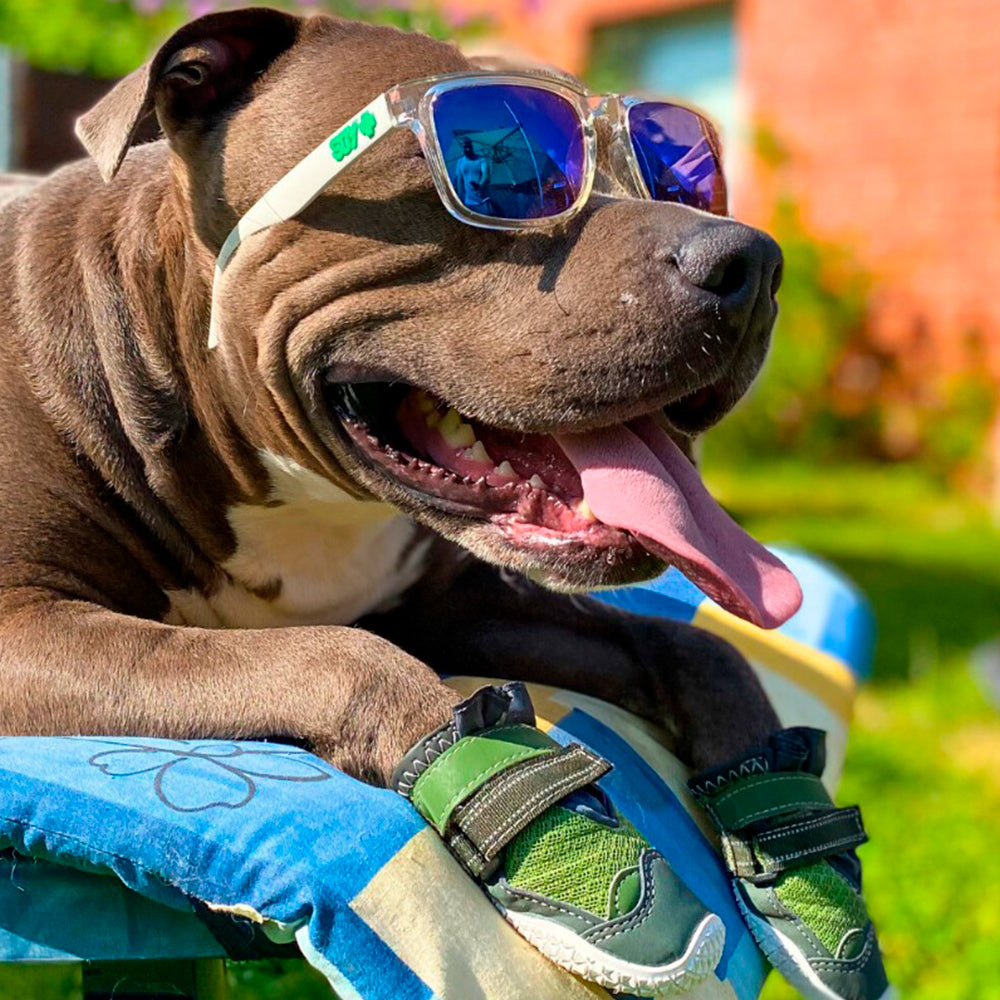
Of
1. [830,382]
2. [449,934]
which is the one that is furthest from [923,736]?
[830,382]

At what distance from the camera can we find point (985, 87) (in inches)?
360

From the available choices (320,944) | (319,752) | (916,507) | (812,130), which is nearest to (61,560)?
(319,752)

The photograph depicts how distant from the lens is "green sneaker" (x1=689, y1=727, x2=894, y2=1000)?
2191 millimetres

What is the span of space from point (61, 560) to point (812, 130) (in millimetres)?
8746

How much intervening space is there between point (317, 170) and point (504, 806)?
3.46ft

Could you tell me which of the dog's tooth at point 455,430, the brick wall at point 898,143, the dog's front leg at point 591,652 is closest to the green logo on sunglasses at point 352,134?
the dog's tooth at point 455,430

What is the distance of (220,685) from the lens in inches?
86.4

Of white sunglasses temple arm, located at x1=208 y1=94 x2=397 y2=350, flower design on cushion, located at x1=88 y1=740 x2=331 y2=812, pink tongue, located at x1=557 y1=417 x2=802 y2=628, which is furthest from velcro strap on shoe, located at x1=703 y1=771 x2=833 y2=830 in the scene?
white sunglasses temple arm, located at x1=208 y1=94 x2=397 y2=350

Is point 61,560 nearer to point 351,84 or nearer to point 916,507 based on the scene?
point 351,84

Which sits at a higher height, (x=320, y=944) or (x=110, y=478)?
(x=110, y=478)

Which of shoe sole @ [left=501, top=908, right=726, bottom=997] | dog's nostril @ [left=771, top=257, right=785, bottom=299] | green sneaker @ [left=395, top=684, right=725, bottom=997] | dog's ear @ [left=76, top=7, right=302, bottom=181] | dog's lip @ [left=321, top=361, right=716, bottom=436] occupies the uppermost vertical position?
dog's ear @ [left=76, top=7, right=302, bottom=181]

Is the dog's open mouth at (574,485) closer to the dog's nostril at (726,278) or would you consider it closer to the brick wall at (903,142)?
the dog's nostril at (726,278)

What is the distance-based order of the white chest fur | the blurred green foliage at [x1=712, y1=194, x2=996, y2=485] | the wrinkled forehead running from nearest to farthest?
the wrinkled forehead < the white chest fur < the blurred green foliage at [x1=712, y1=194, x2=996, y2=485]

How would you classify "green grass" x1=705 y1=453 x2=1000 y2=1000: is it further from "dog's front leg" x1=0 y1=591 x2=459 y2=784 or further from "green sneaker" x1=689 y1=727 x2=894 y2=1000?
"dog's front leg" x1=0 y1=591 x2=459 y2=784
